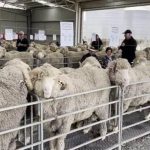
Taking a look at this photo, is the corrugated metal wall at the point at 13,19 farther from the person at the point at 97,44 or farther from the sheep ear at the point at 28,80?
the sheep ear at the point at 28,80

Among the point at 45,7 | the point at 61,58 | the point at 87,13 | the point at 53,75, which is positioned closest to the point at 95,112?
the point at 53,75

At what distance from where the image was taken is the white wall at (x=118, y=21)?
1223cm

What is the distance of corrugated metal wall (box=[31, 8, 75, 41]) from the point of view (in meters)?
18.0

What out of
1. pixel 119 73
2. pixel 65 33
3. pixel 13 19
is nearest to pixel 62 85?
pixel 119 73

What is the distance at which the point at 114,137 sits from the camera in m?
4.18

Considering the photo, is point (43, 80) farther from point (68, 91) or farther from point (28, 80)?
point (68, 91)

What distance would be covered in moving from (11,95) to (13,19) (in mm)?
19859

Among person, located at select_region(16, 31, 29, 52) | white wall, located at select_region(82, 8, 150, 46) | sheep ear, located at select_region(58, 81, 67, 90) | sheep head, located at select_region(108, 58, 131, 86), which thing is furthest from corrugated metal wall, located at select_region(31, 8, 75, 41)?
sheep ear, located at select_region(58, 81, 67, 90)

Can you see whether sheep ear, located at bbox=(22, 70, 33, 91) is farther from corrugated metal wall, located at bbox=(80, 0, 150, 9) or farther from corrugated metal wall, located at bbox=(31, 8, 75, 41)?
corrugated metal wall, located at bbox=(31, 8, 75, 41)

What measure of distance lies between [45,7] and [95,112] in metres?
17.1

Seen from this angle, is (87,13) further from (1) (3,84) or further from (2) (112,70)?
(1) (3,84)

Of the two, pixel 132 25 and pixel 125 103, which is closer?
pixel 125 103

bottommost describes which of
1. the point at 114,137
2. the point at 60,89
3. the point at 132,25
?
the point at 114,137

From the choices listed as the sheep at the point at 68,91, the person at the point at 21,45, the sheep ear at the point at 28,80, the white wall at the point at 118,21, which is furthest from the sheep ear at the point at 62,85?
the white wall at the point at 118,21
